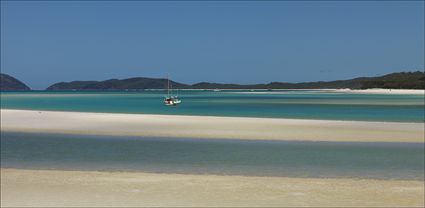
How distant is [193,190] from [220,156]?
269 inches

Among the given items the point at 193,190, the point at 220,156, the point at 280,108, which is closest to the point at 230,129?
the point at 220,156

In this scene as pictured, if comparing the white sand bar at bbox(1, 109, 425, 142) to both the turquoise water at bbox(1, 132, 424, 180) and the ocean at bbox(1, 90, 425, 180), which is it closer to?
the ocean at bbox(1, 90, 425, 180)

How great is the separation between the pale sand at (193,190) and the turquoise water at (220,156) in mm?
1517

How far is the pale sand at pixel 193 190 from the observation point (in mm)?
10555

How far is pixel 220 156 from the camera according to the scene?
18547mm

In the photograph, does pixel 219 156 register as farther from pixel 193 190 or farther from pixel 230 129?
pixel 230 129

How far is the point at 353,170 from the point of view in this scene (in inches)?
611

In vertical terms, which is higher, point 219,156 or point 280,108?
point 280,108

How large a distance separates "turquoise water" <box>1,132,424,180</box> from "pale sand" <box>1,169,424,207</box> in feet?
→ 4.98

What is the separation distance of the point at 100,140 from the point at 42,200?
13.9 metres

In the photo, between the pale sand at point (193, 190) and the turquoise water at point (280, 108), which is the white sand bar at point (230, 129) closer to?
the turquoise water at point (280, 108)

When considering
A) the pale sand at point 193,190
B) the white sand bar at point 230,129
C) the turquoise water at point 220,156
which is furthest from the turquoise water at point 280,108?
the pale sand at point 193,190

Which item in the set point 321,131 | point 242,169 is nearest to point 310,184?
point 242,169

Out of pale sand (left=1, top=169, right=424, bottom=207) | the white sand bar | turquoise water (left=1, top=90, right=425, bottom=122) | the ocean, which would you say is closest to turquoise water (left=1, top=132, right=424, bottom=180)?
the ocean
